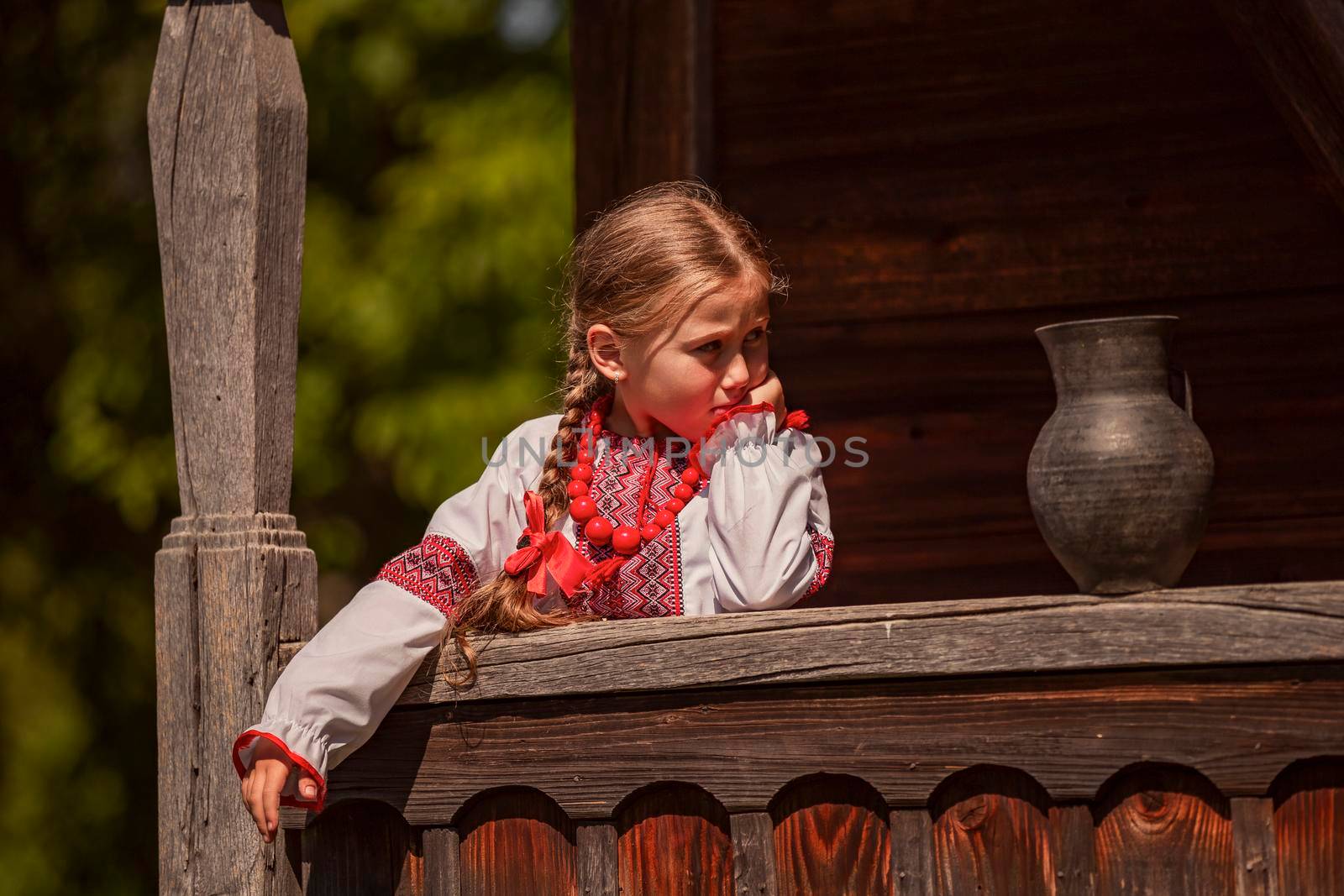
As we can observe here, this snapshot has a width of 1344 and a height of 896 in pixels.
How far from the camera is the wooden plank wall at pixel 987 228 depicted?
11.3 ft

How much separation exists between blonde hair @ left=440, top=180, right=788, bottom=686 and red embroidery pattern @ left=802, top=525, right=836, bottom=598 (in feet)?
1.18

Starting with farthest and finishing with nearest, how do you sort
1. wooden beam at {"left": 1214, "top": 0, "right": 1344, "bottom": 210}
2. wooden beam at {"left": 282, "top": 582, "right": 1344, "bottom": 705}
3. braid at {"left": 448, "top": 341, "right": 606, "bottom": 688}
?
wooden beam at {"left": 1214, "top": 0, "right": 1344, "bottom": 210} → braid at {"left": 448, "top": 341, "right": 606, "bottom": 688} → wooden beam at {"left": 282, "top": 582, "right": 1344, "bottom": 705}

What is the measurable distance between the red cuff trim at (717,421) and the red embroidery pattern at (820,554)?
0.66 ft

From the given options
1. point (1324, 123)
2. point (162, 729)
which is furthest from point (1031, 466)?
point (162, 729)

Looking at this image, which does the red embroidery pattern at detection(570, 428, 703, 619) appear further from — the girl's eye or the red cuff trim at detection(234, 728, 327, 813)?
the red cuff trim at detection(234, 728, 327, 813)

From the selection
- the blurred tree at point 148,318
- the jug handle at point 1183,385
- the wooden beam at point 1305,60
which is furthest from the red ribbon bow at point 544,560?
the blurred tree at point 148,318

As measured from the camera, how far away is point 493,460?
256 cm

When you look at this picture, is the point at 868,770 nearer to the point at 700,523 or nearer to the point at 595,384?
the point at 700,523

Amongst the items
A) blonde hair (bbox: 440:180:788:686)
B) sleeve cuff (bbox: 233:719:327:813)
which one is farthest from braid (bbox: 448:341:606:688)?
sleeve cuff (bbox: 233:719:327:813)

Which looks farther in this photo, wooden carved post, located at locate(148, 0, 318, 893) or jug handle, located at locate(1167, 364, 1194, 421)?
wooden carved post, located at locate(148, 0, 318, 893)

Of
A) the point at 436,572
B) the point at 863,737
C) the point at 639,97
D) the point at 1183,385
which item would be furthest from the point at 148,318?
the point at 1183,385

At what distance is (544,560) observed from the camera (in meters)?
2.41

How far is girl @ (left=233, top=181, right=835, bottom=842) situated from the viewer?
7.47 feet

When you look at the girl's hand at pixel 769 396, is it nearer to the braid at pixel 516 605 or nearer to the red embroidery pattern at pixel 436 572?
the braid at pixel 516 605
